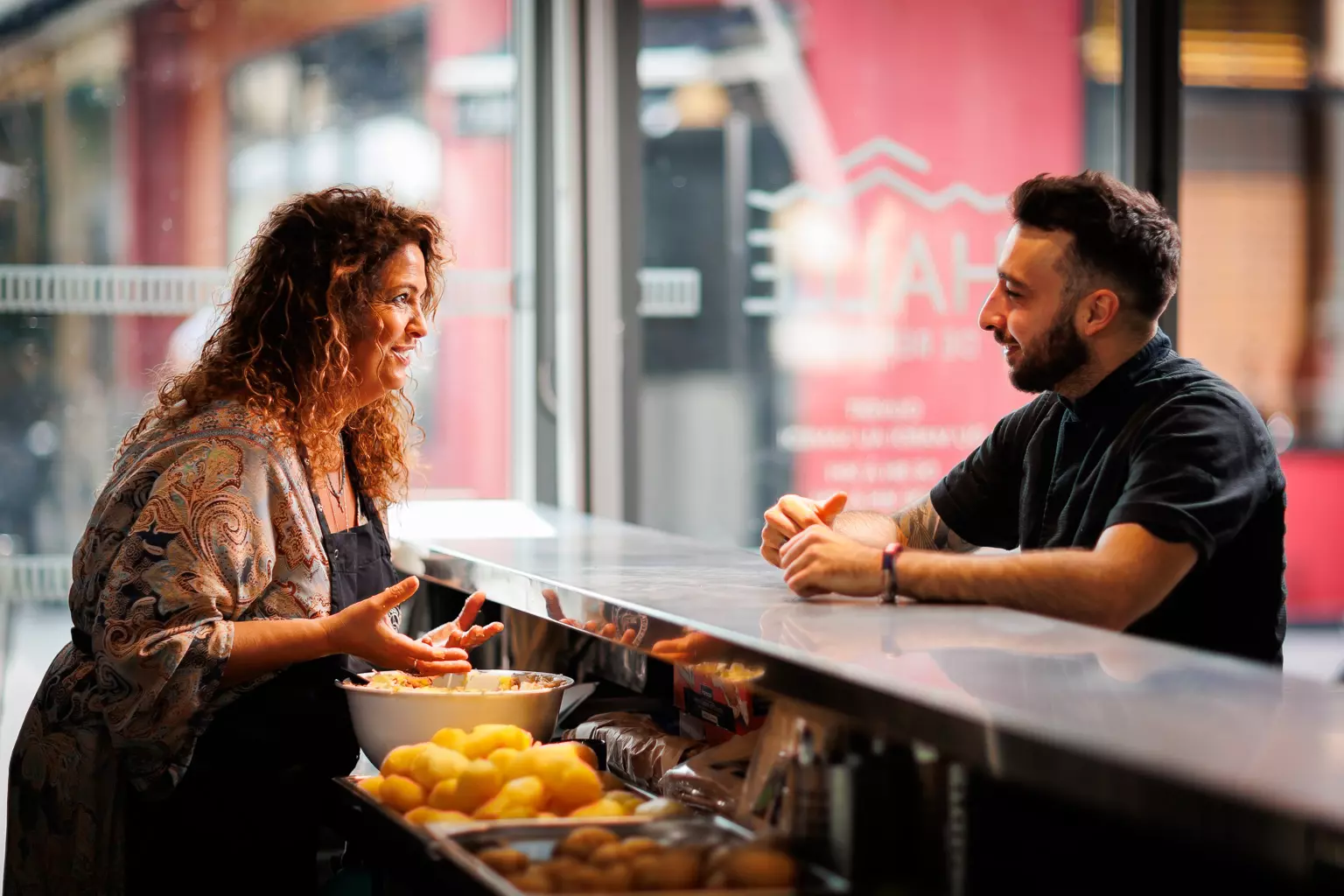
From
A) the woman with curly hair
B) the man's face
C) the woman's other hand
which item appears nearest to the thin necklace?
the woman with curly hair

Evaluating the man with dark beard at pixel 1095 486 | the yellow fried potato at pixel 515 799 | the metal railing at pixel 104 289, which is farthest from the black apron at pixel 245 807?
the metal railing at pixel 104 289

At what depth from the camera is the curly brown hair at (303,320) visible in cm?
217

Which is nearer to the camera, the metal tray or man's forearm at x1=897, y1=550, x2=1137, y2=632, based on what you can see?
the metal tray

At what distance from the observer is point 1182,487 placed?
1963 mm

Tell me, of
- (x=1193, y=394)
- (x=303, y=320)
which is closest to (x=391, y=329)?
(x=303, y=320)

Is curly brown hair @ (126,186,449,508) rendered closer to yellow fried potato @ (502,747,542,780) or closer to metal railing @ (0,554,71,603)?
yellow fried potato @ (502,747,542,780)

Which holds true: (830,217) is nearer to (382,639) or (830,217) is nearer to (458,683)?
(458,683)

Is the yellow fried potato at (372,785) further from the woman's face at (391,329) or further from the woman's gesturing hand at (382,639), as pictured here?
the woman's face at (391,329)

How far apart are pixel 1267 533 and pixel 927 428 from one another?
2616 mm

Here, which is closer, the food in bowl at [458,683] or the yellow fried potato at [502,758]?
the yellow fried potato at [502,758]

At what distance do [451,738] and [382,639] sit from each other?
0.72 ft

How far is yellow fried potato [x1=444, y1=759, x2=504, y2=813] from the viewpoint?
167 cm

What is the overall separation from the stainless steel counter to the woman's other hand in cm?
8

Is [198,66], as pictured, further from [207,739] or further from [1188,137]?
[1188,137]
